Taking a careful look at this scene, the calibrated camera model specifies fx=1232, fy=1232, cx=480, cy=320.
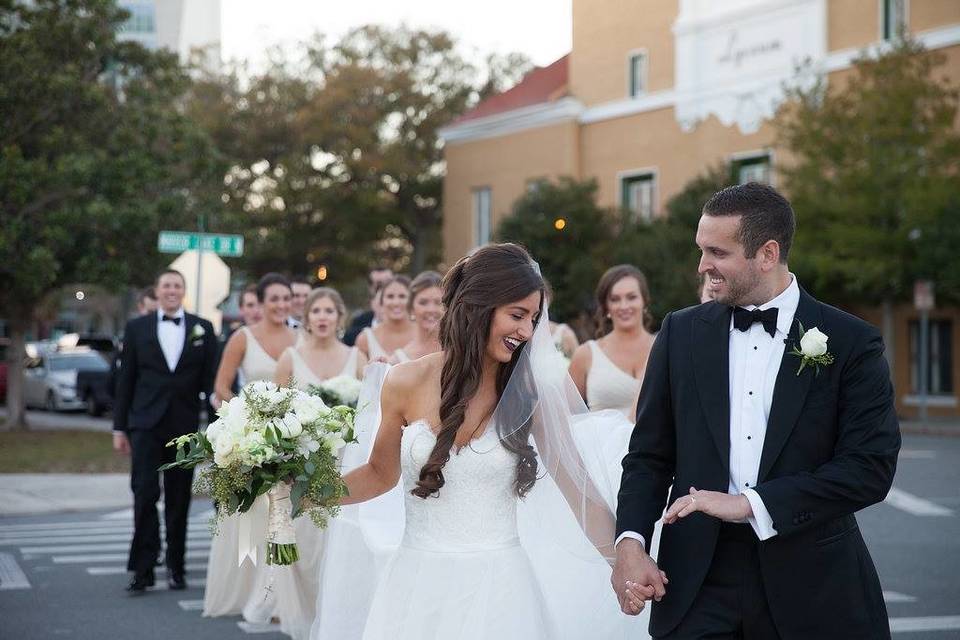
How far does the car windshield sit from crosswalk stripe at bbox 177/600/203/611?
25.1 m

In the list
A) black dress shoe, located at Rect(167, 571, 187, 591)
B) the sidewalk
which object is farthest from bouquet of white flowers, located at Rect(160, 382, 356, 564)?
the sidewalk

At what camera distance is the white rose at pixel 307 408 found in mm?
4895

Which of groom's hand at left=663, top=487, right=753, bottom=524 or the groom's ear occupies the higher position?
the groom's ear

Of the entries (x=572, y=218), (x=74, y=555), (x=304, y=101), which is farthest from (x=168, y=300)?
(x=304, y=101)

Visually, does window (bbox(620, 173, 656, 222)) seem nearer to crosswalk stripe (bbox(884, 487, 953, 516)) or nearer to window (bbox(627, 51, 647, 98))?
window (bbox(627, 51, 647, 98))

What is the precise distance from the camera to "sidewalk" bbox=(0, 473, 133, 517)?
14703 millimetres

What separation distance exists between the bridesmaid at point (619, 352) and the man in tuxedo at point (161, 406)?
318cm

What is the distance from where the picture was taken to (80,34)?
24.5 m

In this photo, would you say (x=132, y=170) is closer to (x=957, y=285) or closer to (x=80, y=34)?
(x=80, y=34)

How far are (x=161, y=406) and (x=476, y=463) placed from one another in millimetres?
5752

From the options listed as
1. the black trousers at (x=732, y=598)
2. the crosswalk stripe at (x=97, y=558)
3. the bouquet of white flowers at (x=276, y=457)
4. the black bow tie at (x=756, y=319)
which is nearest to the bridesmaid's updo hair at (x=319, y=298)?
the crosswalk stripe at (x=97, y=558)

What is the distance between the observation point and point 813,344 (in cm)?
381

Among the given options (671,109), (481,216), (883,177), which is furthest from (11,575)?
(481,216)

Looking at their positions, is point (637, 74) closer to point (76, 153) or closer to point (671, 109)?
point (671, 109)
